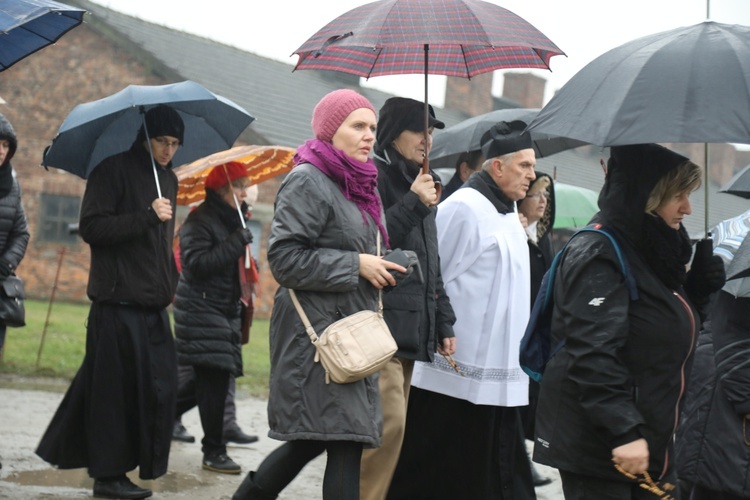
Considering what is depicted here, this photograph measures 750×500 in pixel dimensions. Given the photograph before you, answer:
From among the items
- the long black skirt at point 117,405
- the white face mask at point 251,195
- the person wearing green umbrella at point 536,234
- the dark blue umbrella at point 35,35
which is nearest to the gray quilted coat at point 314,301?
the dark blue umbrella at point 35,35

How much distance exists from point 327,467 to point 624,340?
1504mm

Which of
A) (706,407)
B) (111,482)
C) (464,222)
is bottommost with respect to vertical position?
(111,482)

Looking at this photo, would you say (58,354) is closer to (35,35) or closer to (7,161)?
(7,161)

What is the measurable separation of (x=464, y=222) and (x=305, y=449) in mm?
1860

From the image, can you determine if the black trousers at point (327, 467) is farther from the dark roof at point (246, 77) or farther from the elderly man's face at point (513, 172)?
the dark roof at point (246, 77)

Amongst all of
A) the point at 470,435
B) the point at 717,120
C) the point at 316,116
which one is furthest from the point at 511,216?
the point at 717,120

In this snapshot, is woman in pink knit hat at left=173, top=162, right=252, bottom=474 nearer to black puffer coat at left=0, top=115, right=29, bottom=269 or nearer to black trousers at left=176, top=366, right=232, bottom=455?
black trousers at left=176, top=366, right=232, bottom=455

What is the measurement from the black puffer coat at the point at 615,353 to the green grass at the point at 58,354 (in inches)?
291

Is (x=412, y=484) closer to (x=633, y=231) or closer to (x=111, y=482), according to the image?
(x=111, y=482)

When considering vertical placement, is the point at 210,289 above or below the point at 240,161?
below

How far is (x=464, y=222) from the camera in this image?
584cm

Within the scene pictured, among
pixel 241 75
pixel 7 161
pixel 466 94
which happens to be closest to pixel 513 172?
pixel 7 161

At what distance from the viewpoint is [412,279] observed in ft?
17.2

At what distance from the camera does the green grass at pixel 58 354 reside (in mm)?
10656
